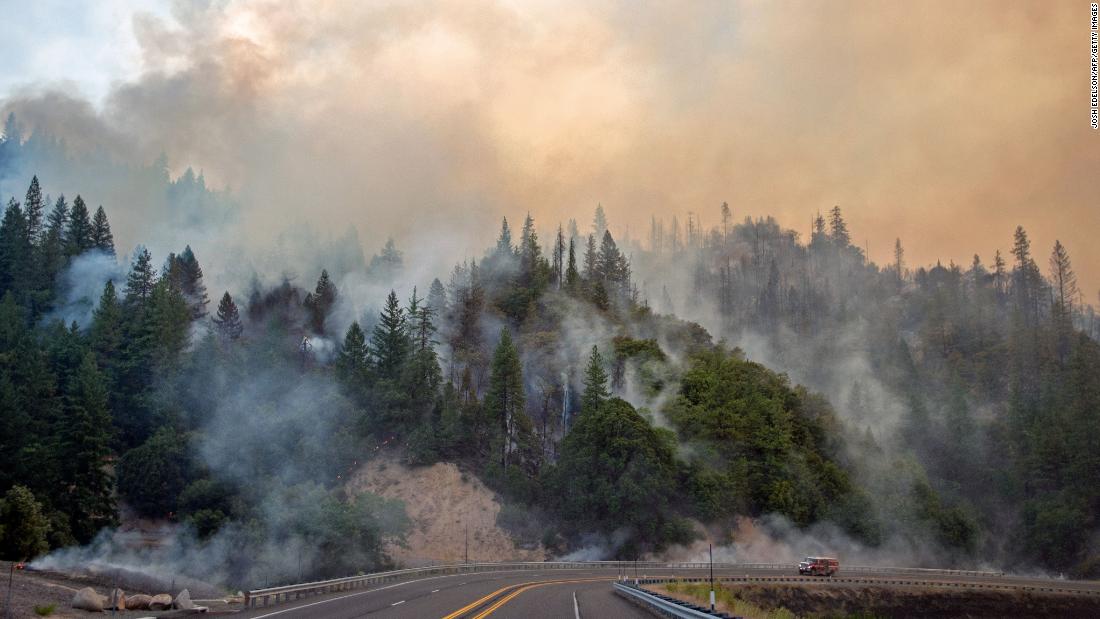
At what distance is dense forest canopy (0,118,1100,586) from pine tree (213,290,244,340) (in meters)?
0.23

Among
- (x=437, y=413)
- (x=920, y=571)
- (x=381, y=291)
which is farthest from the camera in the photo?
(x=381, y=291)

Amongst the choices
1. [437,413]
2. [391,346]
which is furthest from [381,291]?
[437,413]

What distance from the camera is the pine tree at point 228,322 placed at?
11262cm

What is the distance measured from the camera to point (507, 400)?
3964 inches

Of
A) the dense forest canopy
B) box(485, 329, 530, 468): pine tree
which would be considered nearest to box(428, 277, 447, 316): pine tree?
the dense forest canopy

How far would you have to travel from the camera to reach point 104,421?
7938 centimetres

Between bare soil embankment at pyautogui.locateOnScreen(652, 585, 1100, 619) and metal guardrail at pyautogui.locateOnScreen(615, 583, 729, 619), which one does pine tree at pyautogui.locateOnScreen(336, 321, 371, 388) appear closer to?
bare soil embankment at pyautogui.locateOnScreen(652, 585, 1100, 619)

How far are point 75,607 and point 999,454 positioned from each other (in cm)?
12531

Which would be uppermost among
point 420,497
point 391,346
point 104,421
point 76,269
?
point 76,269

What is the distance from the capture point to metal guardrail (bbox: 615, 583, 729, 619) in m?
22.8

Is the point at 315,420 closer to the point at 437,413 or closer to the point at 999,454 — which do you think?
the point at 437,413

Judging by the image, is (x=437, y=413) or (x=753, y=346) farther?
(x=753, y=346)

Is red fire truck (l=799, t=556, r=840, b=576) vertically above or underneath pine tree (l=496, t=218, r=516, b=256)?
underneath

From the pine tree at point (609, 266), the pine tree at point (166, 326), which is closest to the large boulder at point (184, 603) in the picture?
the pine tree at point (166, 326)
